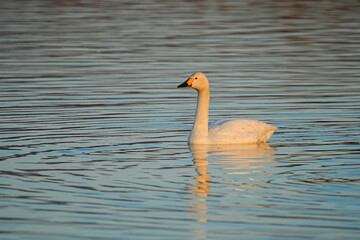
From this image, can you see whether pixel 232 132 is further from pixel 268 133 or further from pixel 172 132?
pixel 172 132

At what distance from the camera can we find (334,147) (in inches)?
520

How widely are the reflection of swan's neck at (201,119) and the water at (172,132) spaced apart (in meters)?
0.29

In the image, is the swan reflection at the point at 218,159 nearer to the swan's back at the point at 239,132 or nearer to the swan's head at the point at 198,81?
the swan's back at the point at 239,132

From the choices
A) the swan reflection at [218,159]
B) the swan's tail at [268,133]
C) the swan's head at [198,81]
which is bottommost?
the swan reflection at [218,159]

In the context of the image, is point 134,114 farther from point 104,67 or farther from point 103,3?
point 103,3

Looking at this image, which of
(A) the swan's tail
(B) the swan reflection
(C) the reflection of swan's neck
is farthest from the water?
(C) the reflection of swan's neck

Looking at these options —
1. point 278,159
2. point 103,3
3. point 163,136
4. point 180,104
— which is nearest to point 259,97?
point 180,104

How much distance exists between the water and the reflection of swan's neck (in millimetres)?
293

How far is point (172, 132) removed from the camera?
14930 millimetres

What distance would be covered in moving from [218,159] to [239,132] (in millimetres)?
1415

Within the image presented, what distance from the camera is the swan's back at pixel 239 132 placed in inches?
551

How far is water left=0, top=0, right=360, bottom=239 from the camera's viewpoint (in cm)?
925

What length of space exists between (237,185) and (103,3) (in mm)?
33644

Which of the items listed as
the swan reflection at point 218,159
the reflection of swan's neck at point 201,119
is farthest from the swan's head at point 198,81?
the swan reflection at point 218,159
